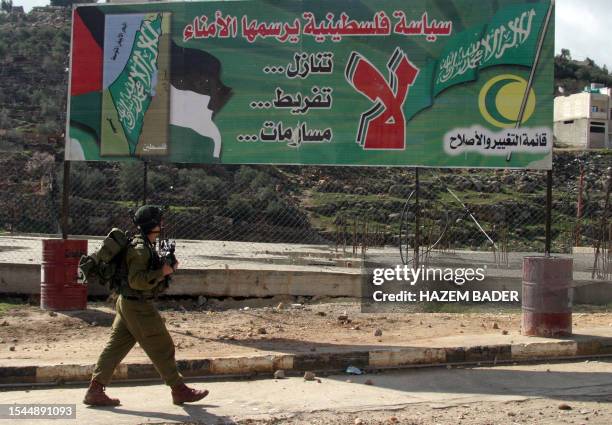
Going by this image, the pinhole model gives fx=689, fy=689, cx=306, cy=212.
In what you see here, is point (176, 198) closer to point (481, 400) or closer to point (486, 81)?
point (486, 81)

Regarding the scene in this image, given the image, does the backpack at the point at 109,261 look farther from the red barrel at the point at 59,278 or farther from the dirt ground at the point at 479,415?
the red barrel at the point at 59,278

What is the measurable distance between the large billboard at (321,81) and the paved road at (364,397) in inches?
117

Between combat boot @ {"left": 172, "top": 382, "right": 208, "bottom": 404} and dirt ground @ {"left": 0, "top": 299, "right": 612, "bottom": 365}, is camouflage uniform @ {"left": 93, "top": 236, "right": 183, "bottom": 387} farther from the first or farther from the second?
dirt ground @ {"left": 0, "top": 299, "right": 612, "bottom": 365}

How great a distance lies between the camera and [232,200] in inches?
736

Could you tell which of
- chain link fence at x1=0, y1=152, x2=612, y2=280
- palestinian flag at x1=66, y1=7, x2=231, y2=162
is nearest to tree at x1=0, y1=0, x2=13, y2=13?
chain link fence at x1=0, y1=152, x2=612, y2=280

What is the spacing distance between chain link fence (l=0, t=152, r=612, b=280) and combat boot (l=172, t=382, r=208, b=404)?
26.7ft

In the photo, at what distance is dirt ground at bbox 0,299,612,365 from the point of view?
7.00 metres

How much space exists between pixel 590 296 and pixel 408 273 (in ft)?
9.53

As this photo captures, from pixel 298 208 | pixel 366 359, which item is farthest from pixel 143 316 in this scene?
pixel 298 208

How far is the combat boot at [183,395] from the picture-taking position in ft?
17.1

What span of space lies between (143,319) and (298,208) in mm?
13371

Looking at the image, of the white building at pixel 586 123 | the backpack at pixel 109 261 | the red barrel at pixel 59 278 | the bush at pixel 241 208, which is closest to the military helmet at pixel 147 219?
the backpack at pixel 109 261

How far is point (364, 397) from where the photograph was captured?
223 inches

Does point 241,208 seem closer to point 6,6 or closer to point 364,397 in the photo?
point 364,397
